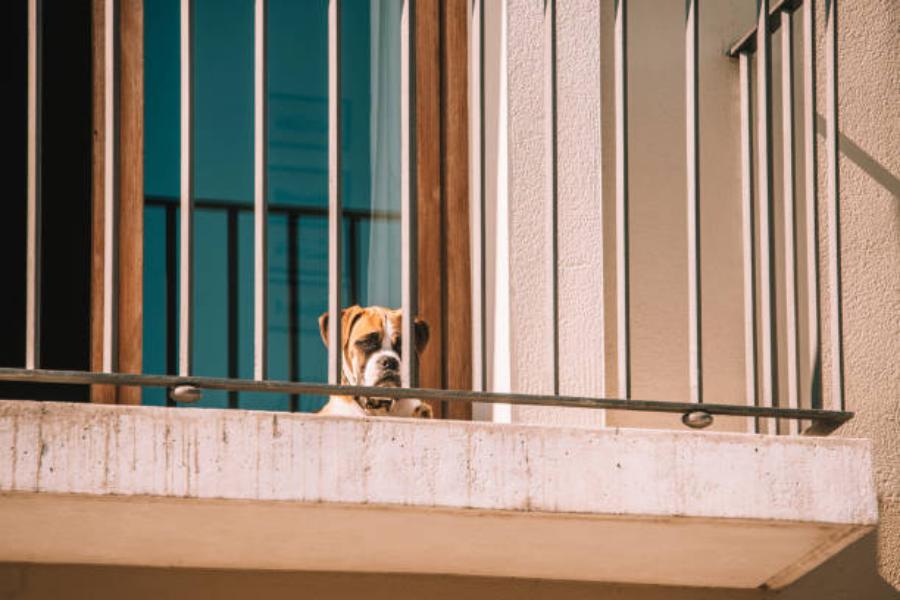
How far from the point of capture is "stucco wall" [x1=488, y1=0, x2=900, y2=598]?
475 cm

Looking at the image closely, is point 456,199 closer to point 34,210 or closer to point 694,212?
point 694,212

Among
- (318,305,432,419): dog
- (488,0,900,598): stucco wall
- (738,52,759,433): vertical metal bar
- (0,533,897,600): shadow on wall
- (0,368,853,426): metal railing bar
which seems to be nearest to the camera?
(0,368,853,426): metal railing bar

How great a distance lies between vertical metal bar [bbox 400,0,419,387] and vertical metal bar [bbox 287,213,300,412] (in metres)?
1.34

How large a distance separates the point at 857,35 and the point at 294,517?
270 centimetres

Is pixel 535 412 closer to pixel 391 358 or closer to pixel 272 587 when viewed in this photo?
pixel 391 358

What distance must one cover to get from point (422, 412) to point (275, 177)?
38.4 inches

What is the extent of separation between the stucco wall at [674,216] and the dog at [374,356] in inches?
16.6

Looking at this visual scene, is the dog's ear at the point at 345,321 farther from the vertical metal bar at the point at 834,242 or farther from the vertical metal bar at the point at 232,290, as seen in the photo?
the vertical metal bar at the point at 834,242

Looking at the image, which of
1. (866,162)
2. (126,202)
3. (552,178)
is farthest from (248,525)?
(866,162)

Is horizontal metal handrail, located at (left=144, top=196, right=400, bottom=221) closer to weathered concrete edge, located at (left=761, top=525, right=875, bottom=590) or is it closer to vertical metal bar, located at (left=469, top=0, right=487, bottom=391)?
vertical metal bar, located at (left=469, top=0, right=487, bottom=391)

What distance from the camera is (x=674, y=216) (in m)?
5.06

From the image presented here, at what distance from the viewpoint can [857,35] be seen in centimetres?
530

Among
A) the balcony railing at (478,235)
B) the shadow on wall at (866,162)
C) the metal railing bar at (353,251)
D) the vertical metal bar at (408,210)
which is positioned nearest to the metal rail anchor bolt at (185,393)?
the balcony railing at (478,235)

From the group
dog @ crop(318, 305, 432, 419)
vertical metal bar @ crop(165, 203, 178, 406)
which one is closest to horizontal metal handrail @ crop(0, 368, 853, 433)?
dog @ crop(318, 305, 432, 419)
